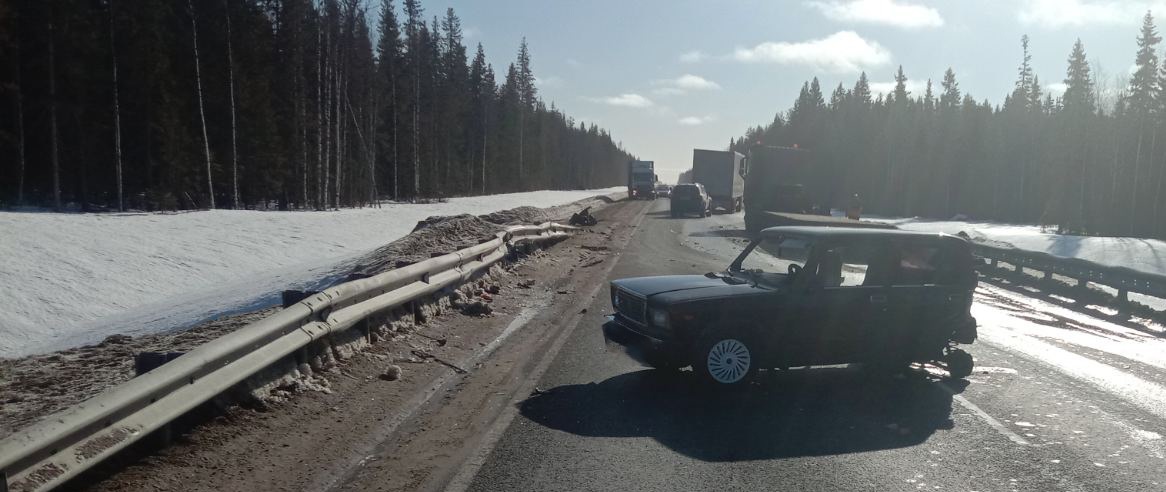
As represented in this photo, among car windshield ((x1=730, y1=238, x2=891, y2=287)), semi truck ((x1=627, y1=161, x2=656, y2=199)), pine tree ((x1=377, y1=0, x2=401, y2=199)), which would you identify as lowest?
car windshield ((x1=730, y1=238, x2=891, y2=287))

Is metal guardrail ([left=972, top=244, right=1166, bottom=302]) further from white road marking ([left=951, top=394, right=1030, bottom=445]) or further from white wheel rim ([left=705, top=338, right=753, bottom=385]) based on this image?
white wheel rim ([left=705, top=338, right=753, bottom=385])

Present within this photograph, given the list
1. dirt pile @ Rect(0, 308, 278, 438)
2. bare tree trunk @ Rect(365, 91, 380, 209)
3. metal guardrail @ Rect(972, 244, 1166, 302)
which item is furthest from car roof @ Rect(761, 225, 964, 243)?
bare tree trunk @ Rect(365, 91, 380, 209)

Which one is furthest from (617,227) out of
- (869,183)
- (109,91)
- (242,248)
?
(869,183)

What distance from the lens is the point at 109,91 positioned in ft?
110

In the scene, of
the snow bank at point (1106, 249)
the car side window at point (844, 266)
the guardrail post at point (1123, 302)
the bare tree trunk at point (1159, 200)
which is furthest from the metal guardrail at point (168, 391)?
the bare tree trunk at point (1159, 200)

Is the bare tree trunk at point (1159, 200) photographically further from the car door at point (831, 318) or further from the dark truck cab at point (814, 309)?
the car door at point (831, 318)

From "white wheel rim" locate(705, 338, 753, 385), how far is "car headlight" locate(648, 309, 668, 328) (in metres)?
0.51

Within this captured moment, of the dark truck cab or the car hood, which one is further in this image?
the car hood

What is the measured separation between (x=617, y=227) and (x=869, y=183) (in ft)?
208

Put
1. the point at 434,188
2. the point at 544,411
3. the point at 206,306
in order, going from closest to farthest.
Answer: the point at 544,411 → the point at 206,306 → the point at 434,188

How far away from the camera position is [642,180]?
82375 millimetres

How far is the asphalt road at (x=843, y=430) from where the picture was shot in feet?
16.0

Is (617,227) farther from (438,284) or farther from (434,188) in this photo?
(434,188)

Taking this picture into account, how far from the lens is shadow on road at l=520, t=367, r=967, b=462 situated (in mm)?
5562
